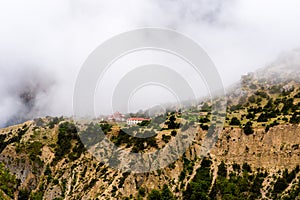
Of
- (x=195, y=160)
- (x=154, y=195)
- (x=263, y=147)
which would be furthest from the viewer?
(x=195, y=160)

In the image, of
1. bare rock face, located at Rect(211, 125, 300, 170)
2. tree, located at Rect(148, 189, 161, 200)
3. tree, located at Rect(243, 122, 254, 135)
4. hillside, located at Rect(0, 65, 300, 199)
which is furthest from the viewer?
tree, located at Rect(243, 122, 254, 135)

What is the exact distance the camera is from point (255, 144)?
277 ft

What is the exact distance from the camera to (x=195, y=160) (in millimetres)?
85375

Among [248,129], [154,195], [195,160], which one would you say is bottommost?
[154,195]

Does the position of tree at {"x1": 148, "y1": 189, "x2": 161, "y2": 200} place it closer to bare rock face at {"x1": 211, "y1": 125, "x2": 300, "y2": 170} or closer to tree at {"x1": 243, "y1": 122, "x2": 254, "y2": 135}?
bare rock face at {"x1": 211, "y1": 125, "x2": 300, "y2": 170}

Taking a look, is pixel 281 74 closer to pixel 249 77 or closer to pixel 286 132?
pixel 249 77

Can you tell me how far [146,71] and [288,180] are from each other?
3706 centimetres

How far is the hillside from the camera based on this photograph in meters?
76.0

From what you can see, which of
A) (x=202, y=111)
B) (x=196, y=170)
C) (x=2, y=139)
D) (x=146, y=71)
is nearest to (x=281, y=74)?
(x=202, y=111)

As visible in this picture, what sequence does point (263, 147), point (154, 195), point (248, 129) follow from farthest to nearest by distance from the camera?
point (248, 129) → point (263, 147) → point (154, 195)

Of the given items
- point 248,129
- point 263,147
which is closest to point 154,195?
point 263,147

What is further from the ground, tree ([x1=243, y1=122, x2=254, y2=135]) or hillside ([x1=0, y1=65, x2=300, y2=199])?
tree ([x1=243, y1=122, x2=254, y2=135])

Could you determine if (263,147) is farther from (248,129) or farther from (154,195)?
(154,195)

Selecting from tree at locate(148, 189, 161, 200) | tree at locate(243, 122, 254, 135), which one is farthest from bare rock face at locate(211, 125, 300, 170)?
tree at locate(148, 189, 161, 200)
